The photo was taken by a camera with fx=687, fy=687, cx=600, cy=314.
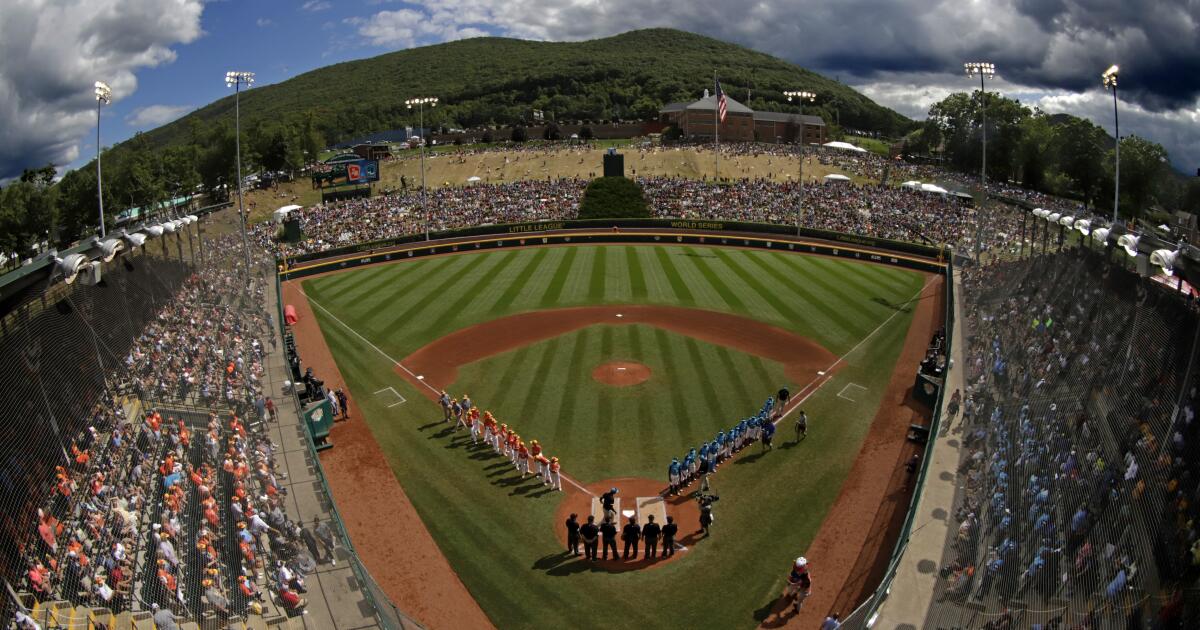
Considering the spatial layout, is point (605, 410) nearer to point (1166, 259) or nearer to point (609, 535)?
point (609, 535)

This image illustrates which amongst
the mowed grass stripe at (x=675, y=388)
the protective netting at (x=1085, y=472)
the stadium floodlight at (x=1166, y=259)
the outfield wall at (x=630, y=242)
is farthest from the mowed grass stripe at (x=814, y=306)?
the stadium floodlight at (x=1166, y=259)

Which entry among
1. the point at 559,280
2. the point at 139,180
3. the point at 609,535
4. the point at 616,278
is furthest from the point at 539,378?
the point at 139,180

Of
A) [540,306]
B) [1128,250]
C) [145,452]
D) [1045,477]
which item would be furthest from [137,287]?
[1128,250]

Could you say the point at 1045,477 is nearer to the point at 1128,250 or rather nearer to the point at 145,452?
the point at 1128,250

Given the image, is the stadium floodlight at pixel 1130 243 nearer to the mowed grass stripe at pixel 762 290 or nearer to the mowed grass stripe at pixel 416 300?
the mowed grass stripe at pixel 762 290

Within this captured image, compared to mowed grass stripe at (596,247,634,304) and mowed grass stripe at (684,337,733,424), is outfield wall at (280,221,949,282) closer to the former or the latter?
mowed grass stripe at (596,247,634,304)

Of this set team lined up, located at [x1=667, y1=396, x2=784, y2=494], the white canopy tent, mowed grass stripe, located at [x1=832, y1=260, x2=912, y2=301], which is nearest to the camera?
team lined up, located at [x1=667, y1=396, x2=784, y2=494]

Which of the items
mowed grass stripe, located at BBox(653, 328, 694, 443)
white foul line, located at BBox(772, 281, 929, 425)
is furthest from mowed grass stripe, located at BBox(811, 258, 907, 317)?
mowed grass stripe, located at BBox(653, 328, 694, 443)
